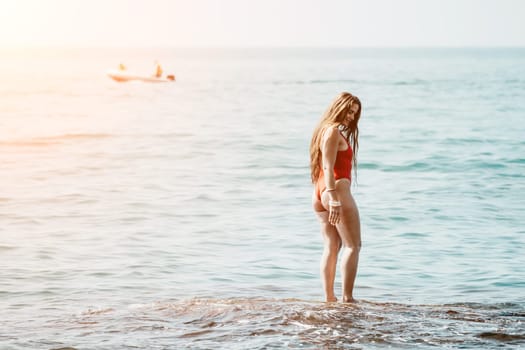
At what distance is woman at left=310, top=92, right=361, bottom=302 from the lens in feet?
27.3

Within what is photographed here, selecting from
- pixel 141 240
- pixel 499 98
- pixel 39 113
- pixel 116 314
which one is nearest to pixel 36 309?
pixel 116 314

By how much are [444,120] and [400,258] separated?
99.4 feet

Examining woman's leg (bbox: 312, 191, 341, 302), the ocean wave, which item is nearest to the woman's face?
woman's leg (bbox: 312, 191, 341, 302)

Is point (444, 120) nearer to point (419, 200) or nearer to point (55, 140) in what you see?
point (55, 140)

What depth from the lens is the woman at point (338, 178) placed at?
834cm

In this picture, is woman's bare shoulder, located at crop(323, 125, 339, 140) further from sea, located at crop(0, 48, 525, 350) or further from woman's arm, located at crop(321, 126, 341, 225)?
sea, located at crop(0, 48, 525, 350)

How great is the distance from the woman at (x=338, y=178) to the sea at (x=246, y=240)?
0.59m

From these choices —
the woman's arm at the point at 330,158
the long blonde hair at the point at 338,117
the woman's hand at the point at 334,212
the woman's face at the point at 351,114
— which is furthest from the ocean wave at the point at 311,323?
the woman's face at the point at 351,114

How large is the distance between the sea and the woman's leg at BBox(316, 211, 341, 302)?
0.22 meters

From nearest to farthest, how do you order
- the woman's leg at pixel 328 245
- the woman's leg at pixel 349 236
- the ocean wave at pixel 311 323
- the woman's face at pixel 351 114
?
1. the ocean wave at pixel 311 323
2. the woman's face at pixel 351 114
3. the woman's leg at pixel 349 236
4. the woman's leg at pixel 328 245

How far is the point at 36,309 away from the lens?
32.1ft

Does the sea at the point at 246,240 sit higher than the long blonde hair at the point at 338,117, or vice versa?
the long blonde hair at the point at 338,117

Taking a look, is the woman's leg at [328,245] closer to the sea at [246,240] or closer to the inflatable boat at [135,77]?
the sea at [246,240]

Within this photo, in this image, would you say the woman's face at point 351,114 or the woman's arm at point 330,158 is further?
the woman's face at point 351,114
